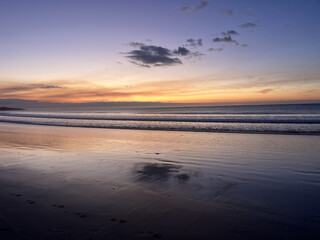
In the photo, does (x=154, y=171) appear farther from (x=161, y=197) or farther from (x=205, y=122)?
(x=205, y=122)

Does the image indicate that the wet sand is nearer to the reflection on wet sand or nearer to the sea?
the reflection on wet sand

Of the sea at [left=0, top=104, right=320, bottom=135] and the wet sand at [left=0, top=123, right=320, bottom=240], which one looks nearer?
the wet sand at [left=0, top=123, right=320, bottom=240]

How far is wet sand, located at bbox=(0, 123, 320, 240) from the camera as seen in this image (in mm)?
3746

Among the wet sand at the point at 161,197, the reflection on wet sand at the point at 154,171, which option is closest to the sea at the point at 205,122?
the wet sand at the point at 161,197

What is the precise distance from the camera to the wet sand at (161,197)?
375 centimetres

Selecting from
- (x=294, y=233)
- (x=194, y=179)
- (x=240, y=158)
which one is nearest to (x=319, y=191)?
(x=294, y=233)

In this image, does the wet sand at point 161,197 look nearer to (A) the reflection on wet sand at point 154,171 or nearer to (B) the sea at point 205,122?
(A) the reflection on wet sand at point 154,171

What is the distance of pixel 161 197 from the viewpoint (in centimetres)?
517

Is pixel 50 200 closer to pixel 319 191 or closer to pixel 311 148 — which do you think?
pixel 319 191

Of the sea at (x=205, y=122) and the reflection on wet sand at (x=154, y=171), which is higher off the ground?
the sea at (x=205, y=122)

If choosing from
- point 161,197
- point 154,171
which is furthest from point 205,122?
point 161,197

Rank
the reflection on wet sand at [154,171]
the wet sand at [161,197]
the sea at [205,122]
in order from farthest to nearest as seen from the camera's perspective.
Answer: the sea at [205,122] → the reflection on wet sand at [154,171] → the wet sand at [161,197]

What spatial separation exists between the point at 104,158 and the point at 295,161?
24.4 feet

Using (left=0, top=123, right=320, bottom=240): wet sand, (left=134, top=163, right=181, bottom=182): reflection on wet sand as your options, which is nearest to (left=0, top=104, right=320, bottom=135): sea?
(left=0, top=123, right=320, bottom=240): wet sand
